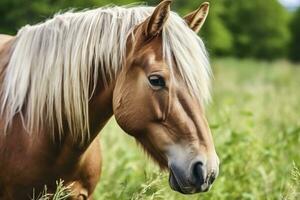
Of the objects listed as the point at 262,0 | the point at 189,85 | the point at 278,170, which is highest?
the point at 189,85

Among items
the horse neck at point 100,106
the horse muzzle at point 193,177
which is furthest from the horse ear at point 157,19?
the horse muzzle at point 193,177

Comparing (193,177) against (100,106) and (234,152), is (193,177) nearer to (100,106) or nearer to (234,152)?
(100,106)

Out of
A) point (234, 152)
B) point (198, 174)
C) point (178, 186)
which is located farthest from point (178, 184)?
point (234, 152)

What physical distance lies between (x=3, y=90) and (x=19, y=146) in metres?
0.34

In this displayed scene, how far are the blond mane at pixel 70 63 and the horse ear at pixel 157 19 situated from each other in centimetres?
5

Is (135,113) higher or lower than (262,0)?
higher

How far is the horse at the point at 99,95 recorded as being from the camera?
2.99 meters

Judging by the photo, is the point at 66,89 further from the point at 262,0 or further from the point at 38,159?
the point at 262,0

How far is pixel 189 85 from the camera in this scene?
9.90 feet

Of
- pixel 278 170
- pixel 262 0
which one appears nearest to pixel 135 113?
pixel 278 170

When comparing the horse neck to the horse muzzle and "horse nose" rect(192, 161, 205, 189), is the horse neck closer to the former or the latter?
the horse muzzle

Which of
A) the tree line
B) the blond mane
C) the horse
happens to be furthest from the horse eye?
the tree line

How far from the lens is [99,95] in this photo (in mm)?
3336

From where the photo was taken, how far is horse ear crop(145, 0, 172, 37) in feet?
9.93
